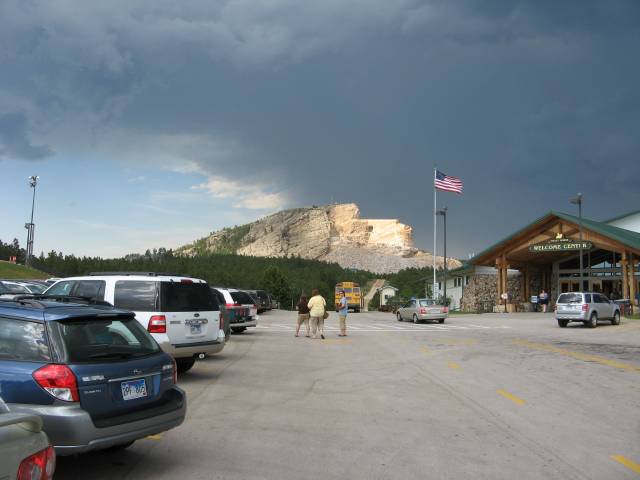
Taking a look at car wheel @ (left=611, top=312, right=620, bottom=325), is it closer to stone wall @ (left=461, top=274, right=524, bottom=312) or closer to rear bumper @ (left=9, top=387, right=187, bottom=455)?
stone wall @ (left=461, top=274, right=524, bottom=312)

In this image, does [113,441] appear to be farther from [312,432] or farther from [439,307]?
[439,307]

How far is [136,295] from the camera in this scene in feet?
34.9

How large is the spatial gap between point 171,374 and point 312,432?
2.10 m

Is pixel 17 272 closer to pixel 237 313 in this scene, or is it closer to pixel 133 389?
pixel 237 313

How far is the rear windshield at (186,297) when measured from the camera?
10656mm

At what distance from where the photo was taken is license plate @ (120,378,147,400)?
5.33 meters

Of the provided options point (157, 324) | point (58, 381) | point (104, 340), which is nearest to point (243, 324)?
point (157, 324)

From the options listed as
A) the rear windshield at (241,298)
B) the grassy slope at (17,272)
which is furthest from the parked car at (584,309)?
the grassy slope at (17,272)

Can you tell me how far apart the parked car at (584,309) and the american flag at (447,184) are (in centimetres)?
1987

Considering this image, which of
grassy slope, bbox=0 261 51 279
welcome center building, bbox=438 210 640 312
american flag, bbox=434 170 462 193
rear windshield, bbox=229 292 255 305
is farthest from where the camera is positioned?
grassy slope, bbox=0 261 51 279

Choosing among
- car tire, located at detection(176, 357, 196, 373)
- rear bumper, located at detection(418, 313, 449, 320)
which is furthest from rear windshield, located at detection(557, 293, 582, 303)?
car tire, located at detection(176, 357, 196, 373)

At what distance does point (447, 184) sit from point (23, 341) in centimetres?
4468

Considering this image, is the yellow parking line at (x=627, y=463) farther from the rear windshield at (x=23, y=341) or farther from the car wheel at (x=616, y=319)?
the car wheel at (x=616, y=319)

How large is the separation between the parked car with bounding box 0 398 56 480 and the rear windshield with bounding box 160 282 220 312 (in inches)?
294
